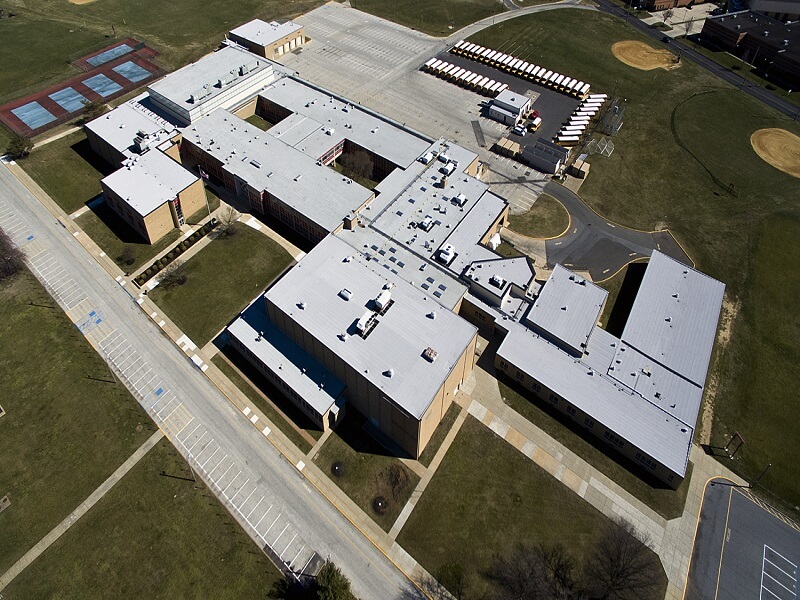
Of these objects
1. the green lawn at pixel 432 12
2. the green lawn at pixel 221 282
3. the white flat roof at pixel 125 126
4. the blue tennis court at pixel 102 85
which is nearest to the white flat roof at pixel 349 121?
the white flat roof at pixel 125 126

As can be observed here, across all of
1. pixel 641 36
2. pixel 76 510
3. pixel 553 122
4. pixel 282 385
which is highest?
pixel 641 36

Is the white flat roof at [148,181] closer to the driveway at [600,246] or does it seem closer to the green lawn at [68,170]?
the green lawn at [68,170]

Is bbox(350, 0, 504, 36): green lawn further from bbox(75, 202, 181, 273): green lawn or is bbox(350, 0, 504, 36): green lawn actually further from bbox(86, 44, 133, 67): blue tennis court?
bbox(75, 202, 181, 273): green lawn

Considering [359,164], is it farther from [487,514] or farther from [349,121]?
[487,514]

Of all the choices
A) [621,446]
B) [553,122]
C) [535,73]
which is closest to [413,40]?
[535,73]

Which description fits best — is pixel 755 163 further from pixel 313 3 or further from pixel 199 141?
pixel 313 3

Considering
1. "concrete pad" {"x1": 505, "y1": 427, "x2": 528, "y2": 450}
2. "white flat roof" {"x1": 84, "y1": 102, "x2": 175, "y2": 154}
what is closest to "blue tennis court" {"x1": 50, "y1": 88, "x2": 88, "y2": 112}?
"white flat roof" {"x1": 84, "y1": 102, "x2": 175, "y2": 154}
